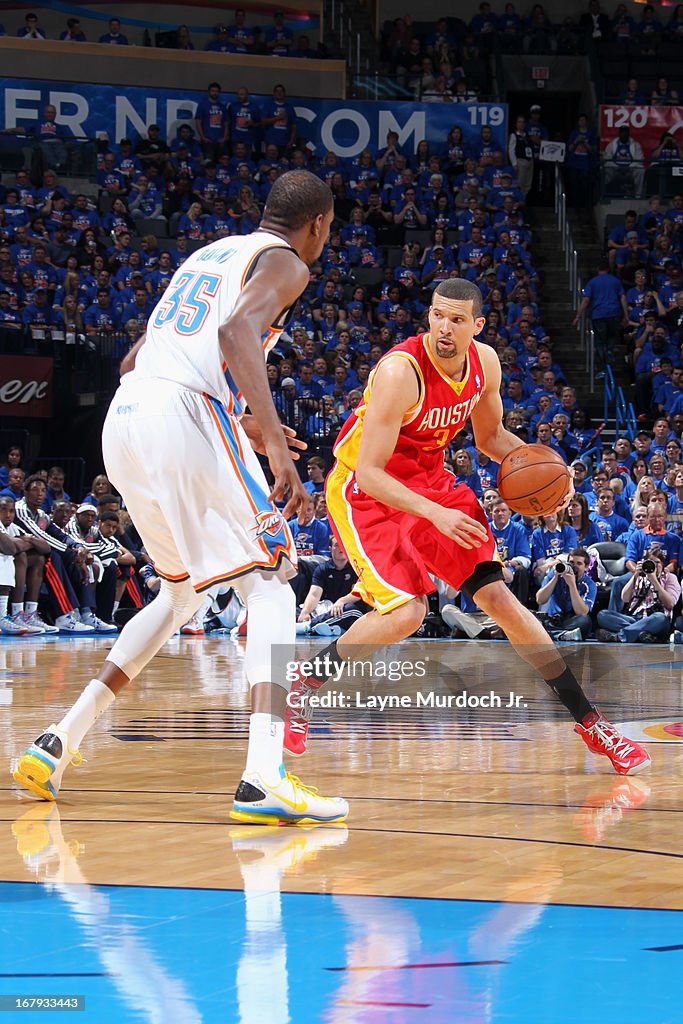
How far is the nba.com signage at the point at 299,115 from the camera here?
2127cm

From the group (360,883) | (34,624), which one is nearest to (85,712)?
(360,883)

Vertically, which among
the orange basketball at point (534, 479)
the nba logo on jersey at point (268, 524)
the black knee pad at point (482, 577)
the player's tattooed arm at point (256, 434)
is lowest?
the black knee pad at point (482, 577)

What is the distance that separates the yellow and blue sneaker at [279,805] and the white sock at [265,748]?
19mm

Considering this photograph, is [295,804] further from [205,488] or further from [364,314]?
[364,314]

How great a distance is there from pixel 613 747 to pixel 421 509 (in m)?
1.15

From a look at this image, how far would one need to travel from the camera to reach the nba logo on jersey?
410 cm

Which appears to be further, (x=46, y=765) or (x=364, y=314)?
(x=364, y=314)

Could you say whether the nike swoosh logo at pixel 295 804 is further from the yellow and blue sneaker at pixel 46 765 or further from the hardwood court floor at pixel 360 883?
the yellow and blue sneaker at pixel 46 765

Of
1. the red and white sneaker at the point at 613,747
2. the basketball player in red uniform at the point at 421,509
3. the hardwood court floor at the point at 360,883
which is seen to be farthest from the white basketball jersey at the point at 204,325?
the red and white sneaker at the point at 613,747

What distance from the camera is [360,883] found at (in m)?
3.34

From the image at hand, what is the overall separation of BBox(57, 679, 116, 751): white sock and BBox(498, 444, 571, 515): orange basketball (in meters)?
2.02

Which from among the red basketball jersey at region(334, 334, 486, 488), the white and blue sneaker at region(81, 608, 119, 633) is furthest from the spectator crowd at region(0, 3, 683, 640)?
the red basketball jersey at region(334, 334, 486, 488)

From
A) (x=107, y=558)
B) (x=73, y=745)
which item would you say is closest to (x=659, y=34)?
(x=107, y=558)

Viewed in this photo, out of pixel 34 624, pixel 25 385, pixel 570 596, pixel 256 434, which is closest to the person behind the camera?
pixel 256 434
